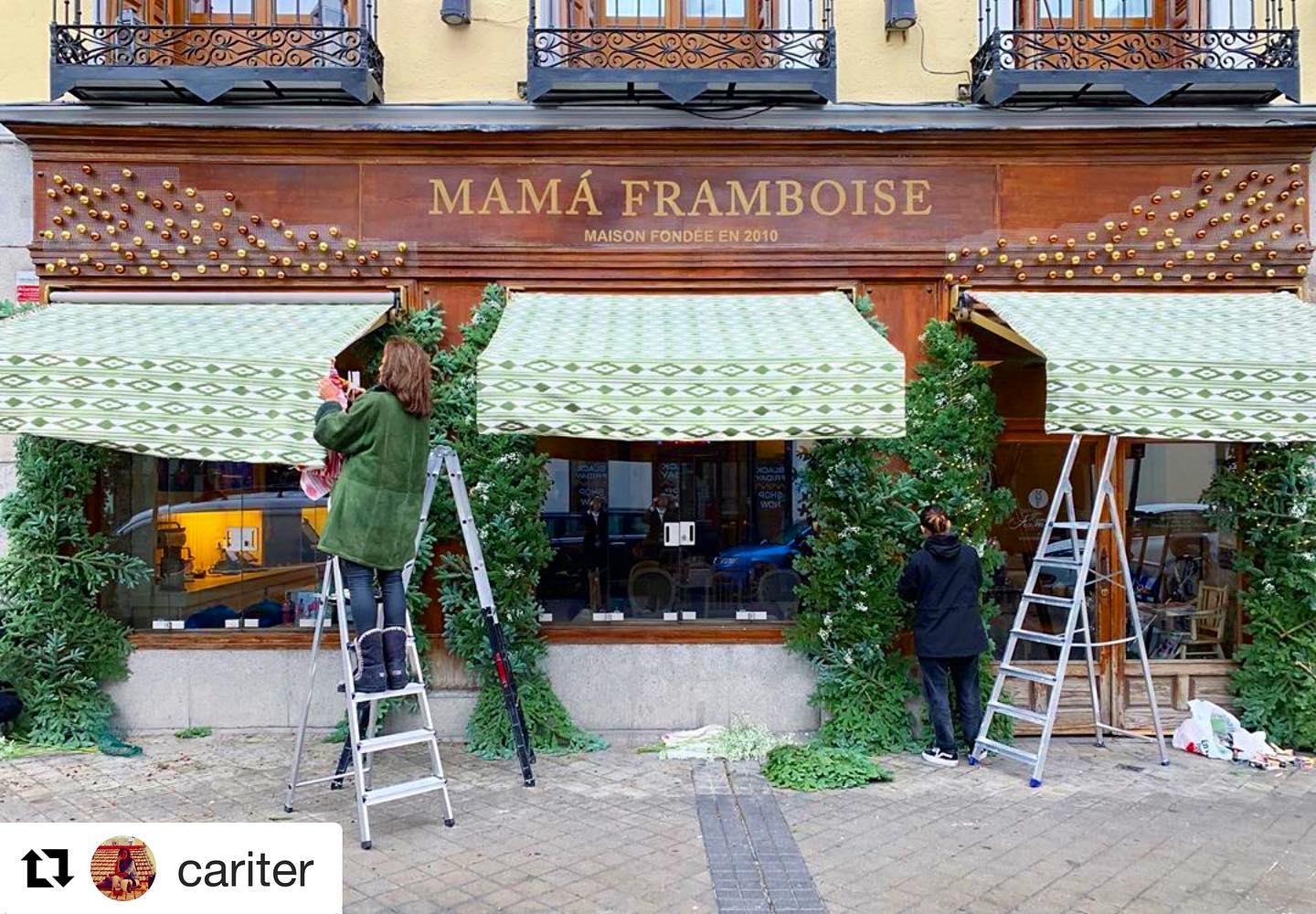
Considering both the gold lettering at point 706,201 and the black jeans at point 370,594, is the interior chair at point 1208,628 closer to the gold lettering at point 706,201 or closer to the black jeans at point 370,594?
the gold lettering at point 706,201

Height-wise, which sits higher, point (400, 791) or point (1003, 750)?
point (400, 791)

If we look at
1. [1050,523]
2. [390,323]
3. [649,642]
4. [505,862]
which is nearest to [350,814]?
[505,862]

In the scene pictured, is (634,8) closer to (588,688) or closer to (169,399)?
(169,399)

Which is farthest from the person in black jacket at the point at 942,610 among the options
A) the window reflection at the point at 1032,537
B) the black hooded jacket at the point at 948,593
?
the window reflection at the point at 1032,537

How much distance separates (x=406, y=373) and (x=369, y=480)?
583 millimetres

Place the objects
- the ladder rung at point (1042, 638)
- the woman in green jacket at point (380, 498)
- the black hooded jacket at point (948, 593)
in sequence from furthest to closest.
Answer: the black hooded jacket at point (948, 593) < the ladder rung at point (1042, 638) < the woman in green jacket at point (380, 498)

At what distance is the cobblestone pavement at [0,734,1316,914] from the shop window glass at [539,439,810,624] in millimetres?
1157

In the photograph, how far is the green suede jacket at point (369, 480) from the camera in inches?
198

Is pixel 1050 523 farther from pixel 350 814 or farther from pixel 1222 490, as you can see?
pixel 350 814

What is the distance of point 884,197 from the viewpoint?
Result: 6.91m

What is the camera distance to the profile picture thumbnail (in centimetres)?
353

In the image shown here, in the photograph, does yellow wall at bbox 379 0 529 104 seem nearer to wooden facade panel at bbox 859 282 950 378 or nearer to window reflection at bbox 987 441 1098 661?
wooden facade panel at bbox 859 282 950 378

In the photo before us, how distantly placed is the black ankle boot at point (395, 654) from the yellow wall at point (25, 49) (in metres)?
4.87

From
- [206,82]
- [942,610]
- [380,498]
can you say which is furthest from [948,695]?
[206,82]
